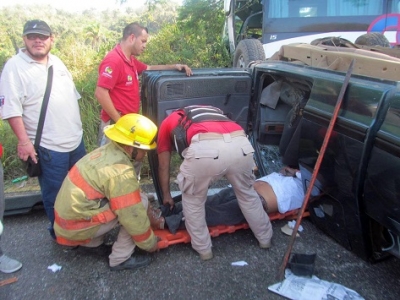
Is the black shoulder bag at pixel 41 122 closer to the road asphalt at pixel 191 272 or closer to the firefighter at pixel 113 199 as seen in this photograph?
the firefighter at pixel 113 199

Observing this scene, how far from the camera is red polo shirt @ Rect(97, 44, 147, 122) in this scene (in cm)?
295

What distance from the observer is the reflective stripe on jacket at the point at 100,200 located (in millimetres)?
2209

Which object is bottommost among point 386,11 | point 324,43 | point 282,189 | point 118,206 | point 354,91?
point 282,189

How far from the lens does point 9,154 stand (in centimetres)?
459

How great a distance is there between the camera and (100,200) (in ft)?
7.50

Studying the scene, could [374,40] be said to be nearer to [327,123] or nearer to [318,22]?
[318,22]

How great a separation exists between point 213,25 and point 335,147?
9009mm

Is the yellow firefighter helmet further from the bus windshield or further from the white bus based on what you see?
Result: the bus windshield

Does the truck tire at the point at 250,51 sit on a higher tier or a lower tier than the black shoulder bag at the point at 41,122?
higher

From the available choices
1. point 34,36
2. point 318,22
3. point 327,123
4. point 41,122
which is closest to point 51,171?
point 41,122

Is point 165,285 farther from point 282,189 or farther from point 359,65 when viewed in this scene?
point 359,65

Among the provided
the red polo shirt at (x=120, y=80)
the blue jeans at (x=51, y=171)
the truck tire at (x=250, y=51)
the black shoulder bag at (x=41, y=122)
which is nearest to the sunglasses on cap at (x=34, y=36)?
the black shoulder bag at (x=41, y=122)

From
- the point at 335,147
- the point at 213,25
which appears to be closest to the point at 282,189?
the point at 335,147

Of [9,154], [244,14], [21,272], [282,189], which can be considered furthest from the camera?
[244,14]
